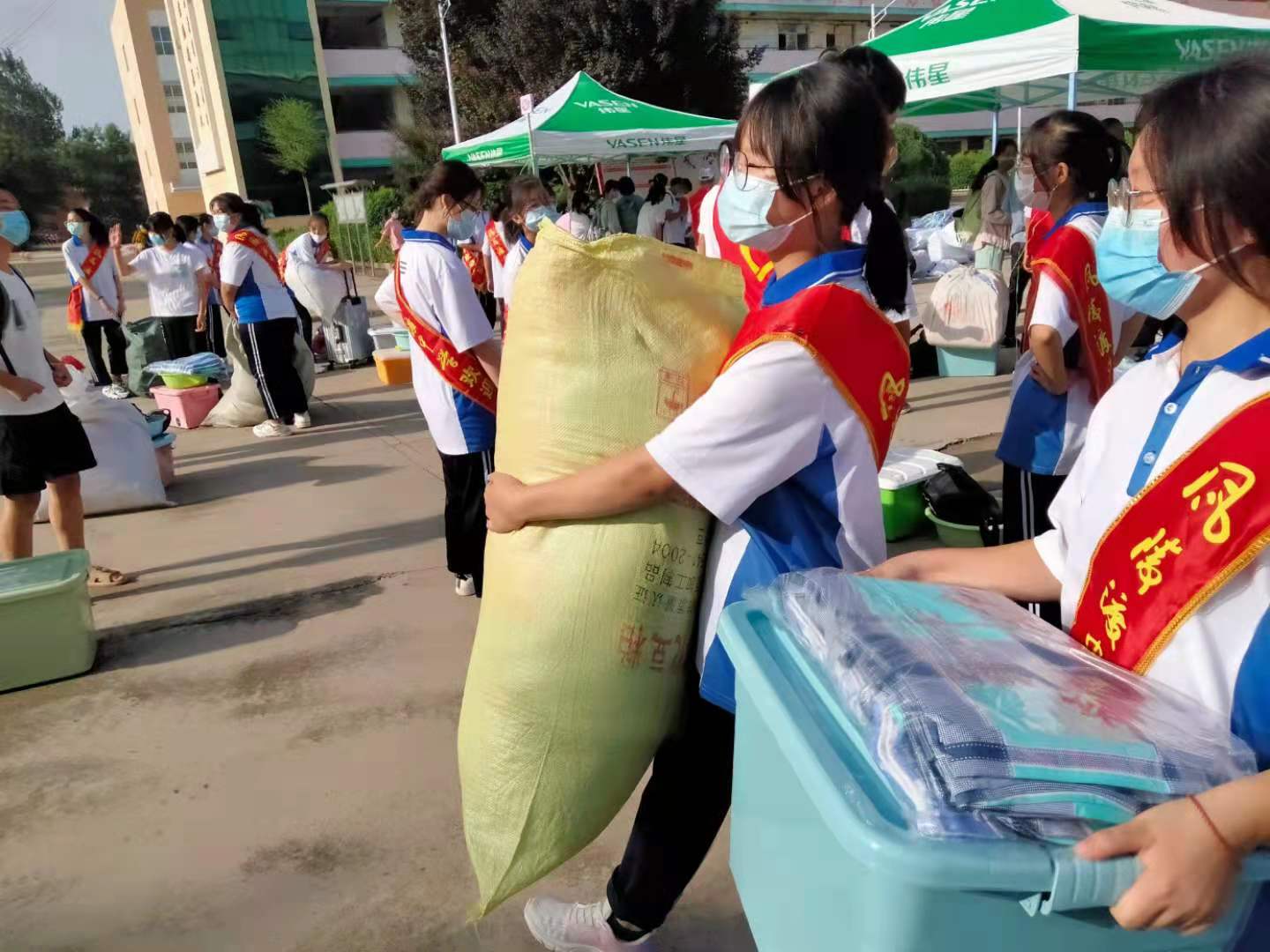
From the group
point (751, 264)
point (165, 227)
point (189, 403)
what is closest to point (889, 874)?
point (751, 264)

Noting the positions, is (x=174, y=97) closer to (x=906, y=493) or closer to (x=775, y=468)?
(x=906, y=493)

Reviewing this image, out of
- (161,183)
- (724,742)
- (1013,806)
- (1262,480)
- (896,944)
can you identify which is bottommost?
(724,742)

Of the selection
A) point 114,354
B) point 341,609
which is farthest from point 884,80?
point 114,354

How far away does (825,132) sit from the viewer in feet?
4.25

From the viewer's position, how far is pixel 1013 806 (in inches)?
27.3

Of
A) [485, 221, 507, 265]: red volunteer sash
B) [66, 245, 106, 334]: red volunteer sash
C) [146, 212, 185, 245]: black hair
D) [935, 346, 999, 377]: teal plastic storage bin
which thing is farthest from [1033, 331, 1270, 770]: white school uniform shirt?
[66, 245, 106, 334]: red volunteer sash

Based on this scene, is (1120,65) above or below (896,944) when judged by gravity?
above

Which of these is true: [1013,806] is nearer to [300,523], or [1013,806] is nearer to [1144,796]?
[1144,796]

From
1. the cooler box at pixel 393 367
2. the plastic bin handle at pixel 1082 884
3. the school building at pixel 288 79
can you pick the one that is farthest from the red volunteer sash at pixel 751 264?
the school building at pixel 288 79

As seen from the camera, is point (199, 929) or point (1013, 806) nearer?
point (1013, 806)

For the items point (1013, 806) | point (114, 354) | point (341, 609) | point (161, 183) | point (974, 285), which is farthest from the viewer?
point (161, 183)

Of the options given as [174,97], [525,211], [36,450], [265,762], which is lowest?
[265,762]

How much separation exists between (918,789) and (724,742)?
0.79m

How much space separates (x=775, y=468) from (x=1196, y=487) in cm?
51
